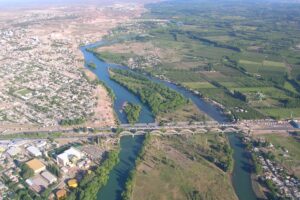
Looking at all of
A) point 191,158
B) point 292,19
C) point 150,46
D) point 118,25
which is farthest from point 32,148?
point 292,19

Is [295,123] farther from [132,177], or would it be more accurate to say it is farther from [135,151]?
[132,177]

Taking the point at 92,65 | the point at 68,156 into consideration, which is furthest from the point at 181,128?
the point at 92,65

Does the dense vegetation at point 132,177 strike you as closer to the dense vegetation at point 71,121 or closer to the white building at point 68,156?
the white building at point 68,156

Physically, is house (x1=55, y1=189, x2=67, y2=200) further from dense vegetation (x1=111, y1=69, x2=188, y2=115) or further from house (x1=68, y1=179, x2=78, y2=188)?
dense vegetation (x1=111, y1=69, x2=188, y2=115)

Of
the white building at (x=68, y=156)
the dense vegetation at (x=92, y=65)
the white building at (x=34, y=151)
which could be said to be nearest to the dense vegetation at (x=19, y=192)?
the white building at (x=68, y=156)

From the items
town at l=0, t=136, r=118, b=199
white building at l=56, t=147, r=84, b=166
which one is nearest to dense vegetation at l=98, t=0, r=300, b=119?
town at l=0, t=136, r=118, b=199

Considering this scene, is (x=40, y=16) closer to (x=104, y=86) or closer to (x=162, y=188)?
(x=104, y=86)
